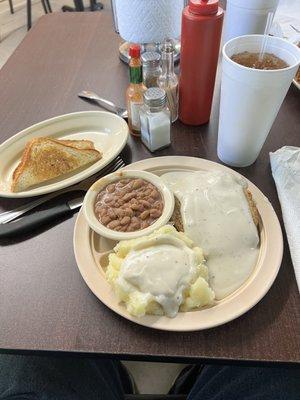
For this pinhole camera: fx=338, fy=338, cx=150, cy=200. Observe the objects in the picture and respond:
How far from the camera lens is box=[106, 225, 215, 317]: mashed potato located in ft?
1.86

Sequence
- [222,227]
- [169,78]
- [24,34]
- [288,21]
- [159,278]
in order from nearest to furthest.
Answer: [159,278]
[222,227]
[169,78]
[288,21]
[24,34]

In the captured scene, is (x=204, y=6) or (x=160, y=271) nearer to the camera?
(x=160, y=271)

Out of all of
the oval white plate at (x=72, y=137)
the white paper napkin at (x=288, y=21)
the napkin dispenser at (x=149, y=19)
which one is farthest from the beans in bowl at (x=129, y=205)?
the white paper napkin at (x=288, y=21)

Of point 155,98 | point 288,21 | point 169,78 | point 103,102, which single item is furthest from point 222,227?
point 288,21

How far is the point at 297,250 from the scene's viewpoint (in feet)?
2.17

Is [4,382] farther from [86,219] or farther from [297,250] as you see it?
[297,250]

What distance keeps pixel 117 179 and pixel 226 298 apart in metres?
0.35

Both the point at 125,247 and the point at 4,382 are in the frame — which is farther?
the point at 4,382

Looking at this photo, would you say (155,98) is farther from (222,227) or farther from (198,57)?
(222,227)

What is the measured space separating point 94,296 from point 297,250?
40 centimetres

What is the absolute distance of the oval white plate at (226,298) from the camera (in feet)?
1.85

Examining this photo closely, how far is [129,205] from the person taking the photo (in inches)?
28.5

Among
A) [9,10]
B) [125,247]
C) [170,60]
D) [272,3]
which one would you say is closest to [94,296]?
[125,247]

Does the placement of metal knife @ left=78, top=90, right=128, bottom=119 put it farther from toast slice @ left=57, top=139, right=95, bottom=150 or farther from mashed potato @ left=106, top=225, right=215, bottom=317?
mashed potato @ left=106, top=225, right=215, bottom=317
